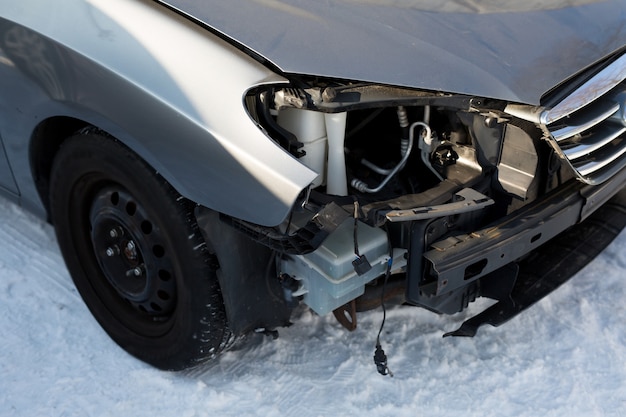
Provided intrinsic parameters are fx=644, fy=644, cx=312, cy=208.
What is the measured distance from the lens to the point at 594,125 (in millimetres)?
2197

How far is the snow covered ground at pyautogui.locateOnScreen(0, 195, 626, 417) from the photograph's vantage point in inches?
94.6

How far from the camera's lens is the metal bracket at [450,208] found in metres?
1.86

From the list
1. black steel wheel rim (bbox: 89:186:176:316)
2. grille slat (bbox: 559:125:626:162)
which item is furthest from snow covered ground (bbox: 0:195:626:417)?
grille slat (bbox: 559:125:626:162)

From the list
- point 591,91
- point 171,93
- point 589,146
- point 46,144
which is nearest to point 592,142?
point 589,146

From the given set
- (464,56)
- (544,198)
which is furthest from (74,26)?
(544,198)

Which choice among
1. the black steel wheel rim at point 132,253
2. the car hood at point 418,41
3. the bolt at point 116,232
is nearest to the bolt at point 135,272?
the black steel wheel rim at point 132,253

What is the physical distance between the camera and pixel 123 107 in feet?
6.44

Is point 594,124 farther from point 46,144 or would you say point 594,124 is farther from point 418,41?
point 46,144

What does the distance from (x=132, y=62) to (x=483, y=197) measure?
1143 mm

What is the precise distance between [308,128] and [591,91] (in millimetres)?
911

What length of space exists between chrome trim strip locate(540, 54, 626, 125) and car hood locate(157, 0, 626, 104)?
0.05 metres

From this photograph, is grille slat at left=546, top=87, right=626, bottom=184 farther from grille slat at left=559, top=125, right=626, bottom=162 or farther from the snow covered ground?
the snow covered ground

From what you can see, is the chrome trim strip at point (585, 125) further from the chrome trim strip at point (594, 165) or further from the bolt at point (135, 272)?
the bolt at point (135, 272)

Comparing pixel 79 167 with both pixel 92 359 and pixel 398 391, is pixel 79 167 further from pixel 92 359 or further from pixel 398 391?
pixel 398 391
